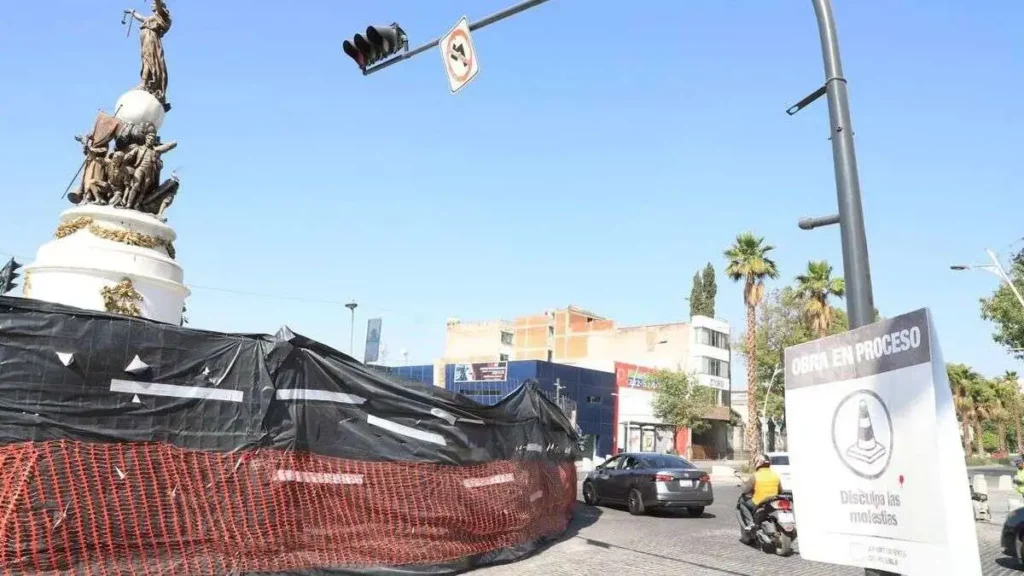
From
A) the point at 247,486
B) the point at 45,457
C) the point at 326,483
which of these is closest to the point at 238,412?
the point at 247,486

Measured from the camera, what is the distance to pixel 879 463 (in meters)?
3.50

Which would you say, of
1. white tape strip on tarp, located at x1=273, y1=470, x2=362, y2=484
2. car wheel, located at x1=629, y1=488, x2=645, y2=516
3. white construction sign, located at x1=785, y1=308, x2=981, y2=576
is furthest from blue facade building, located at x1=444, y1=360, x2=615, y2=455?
white construction sign, located at x1=785, y1=308, x2=981, y2=576

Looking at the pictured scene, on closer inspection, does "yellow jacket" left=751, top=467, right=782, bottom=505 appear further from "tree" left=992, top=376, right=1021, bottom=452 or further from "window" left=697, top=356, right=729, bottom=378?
"tree" left=992, top=376, right=1021, bottom=452

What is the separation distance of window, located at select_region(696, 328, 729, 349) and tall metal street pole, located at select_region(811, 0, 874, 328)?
6636 cm

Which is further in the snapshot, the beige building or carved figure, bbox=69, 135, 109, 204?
the beige building

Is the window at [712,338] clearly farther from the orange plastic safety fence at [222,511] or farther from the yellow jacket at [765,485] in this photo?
the orange plastic safety fence at [222,511]

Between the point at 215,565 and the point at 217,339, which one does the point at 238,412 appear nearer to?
the point at 217,339

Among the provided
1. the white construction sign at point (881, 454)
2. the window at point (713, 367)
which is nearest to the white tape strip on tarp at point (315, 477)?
the white construction sign at point (881, 454)

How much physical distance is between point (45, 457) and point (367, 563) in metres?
3.31

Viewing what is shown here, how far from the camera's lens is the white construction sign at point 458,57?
7.81 m

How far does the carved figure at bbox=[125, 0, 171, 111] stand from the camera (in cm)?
1248

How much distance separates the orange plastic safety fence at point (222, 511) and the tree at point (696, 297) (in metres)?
81.1

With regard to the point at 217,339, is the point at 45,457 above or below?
below

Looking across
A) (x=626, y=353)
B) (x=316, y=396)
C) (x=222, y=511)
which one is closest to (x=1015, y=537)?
(x=316, y=396)
